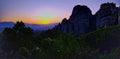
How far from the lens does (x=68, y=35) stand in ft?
19.4

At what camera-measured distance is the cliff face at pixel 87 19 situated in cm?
508

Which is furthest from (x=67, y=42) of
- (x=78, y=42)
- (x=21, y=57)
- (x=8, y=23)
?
(x=8, y=23)

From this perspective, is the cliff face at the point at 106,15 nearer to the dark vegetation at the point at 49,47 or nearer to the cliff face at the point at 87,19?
the cliff face at the point at 87,19

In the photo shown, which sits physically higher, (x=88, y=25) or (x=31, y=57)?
(x=88, y=25)

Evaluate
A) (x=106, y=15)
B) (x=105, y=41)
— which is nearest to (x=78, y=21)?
(x=106, y=15)

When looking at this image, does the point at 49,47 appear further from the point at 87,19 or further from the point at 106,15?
the point at 106,15

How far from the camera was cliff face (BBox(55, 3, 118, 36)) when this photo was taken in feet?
16.7

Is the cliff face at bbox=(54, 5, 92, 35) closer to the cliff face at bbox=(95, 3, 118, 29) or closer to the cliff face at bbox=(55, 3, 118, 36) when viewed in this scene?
the cliff face at bbox=(55, 3, 118, 36)

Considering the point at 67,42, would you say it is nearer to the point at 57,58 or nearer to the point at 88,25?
the point at 57,58

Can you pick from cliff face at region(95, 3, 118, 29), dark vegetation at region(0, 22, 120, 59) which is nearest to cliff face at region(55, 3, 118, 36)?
cliff face at region(95, 3, 118, 29)

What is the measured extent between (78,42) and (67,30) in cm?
92

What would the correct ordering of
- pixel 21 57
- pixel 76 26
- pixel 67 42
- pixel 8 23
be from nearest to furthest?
pixel 8 23 → pixel 76 26 → pixel 21 57 → pixel 67 42

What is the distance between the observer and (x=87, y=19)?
5.47 meters

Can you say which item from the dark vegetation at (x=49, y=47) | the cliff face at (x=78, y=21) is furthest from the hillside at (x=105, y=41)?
the cliff face at (x=78, y=21)
